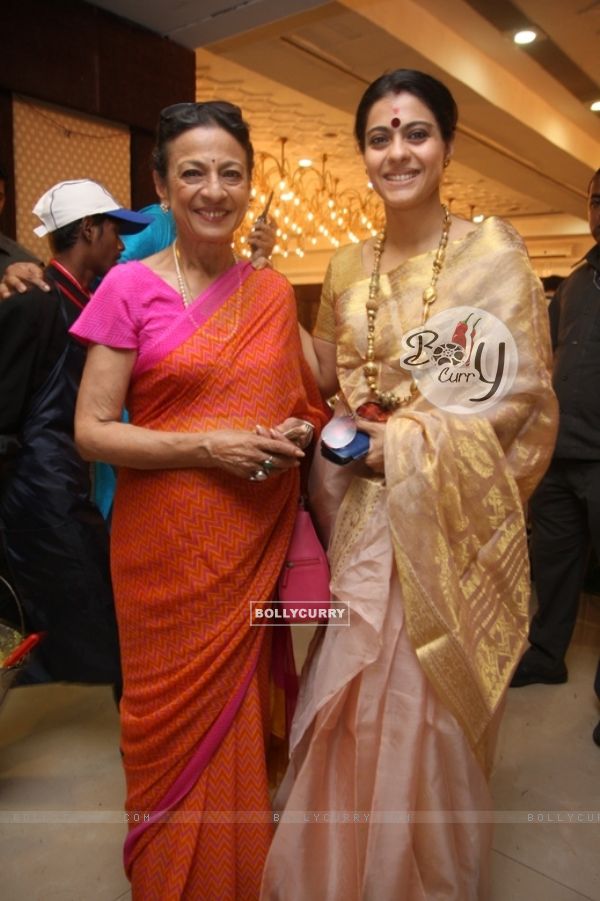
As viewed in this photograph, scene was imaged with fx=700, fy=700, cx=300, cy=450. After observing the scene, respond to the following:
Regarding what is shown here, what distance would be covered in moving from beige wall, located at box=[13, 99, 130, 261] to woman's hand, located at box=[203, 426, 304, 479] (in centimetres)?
215

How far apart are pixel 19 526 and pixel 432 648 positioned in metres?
1.31

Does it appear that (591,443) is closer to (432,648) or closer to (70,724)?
(432,648)

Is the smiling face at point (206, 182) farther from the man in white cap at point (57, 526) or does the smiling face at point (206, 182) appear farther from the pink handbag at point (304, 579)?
the man in white cap at point (57, 526)

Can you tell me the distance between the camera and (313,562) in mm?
1442

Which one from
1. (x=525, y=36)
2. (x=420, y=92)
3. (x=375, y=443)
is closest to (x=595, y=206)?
(x=420, y=92)

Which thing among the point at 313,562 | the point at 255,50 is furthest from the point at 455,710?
the point at 255,50

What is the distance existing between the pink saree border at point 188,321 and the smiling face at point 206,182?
0.30 feet

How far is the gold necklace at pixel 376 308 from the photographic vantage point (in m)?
1.40

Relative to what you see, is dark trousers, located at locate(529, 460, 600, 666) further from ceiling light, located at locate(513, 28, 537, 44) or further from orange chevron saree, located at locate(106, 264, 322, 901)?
ceiling light, located at locate(513, 28, 537, 44)

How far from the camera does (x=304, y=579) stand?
143 cm

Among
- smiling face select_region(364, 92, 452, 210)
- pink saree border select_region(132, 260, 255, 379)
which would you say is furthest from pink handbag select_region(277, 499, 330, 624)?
smiling face select_region(364, 92, 452, 210)

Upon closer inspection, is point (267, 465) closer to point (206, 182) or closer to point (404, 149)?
point (206, 182)

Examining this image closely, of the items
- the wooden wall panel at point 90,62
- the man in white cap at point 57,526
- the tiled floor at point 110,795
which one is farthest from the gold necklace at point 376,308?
the wooden wall panel at point 90,62

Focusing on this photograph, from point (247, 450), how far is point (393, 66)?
4.36 metres
